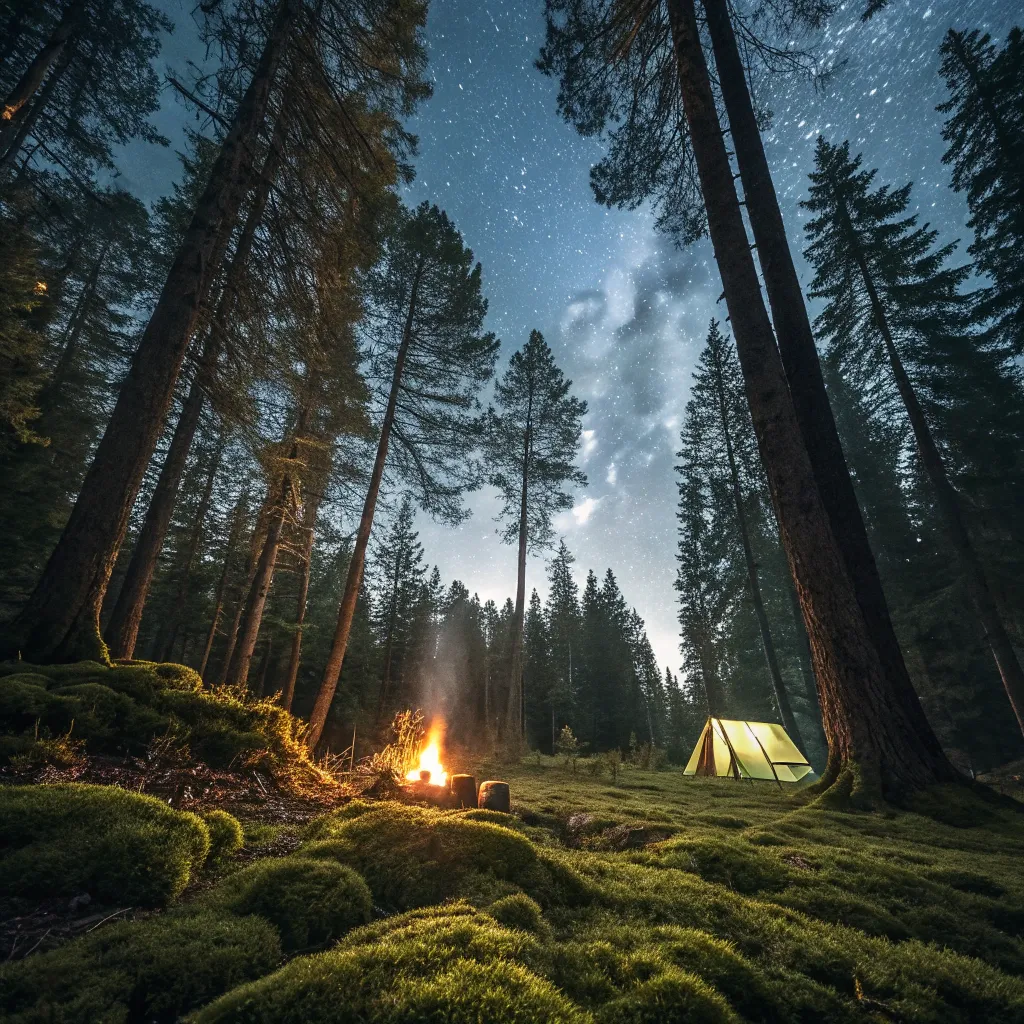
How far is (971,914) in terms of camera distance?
9.76 feet

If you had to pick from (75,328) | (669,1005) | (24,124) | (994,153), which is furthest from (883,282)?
(75,328)

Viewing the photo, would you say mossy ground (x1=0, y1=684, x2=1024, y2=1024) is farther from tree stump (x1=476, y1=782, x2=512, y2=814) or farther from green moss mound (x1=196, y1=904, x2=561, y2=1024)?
tree stump (x1=476, y1=782, x2=512, y2=814)

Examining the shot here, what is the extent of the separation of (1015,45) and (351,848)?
23526 mm

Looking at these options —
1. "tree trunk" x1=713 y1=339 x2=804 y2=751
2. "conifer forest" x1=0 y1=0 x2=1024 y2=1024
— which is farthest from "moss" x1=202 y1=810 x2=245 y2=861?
"tree trunk" x1=713 y1=339 x2=804 y2=751

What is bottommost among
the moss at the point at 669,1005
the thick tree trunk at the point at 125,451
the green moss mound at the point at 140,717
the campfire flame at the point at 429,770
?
the moss at the point at 669,1005

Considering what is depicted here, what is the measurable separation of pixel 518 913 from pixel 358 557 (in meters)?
9.85

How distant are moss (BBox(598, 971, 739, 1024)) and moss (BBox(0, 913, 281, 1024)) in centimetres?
142

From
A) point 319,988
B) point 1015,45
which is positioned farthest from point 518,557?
point 1015,45

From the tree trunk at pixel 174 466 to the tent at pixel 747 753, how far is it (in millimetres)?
14763

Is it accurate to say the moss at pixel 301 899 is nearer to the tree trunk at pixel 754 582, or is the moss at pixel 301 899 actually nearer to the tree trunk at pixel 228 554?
the tree trunk at pixel 228 554

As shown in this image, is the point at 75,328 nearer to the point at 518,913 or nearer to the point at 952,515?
the point at 518,913

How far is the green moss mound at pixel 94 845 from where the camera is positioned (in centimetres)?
222

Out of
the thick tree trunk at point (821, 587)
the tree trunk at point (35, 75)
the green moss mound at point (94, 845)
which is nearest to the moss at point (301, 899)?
the green moss mound at point (94, 845)

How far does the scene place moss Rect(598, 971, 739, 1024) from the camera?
65.3 inches
